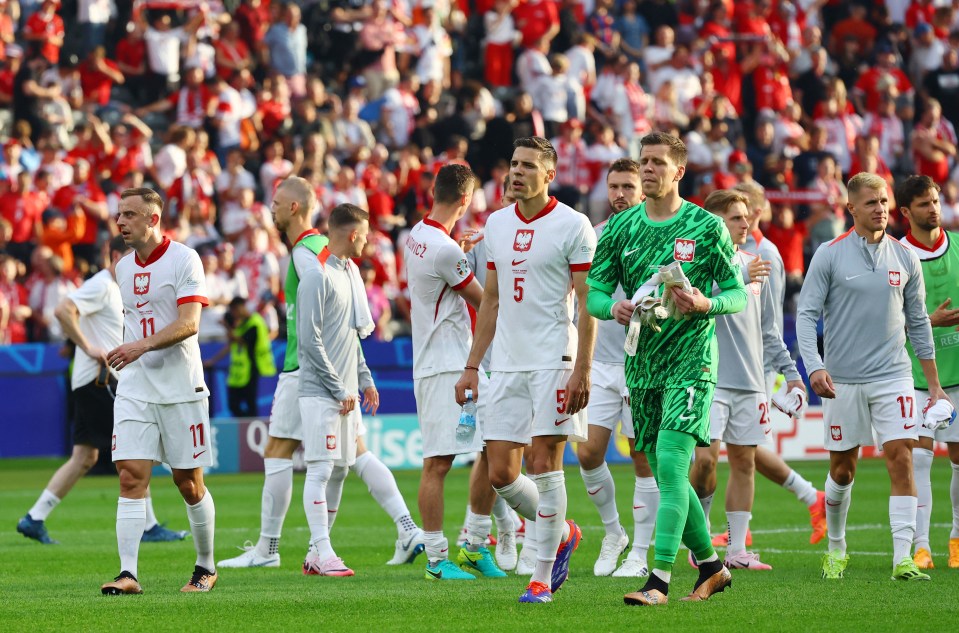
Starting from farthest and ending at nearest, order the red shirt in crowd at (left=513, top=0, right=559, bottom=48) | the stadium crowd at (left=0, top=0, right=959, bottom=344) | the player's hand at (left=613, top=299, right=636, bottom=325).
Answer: the red shirt in crowd at (left=513, top=0, right=559, bottom=48), the stadium crowd at (left=0, top=0, right=959, bottom=344), the player's hand at (left=613, top=299, right=636, bottom=325)

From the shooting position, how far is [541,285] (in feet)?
29.3

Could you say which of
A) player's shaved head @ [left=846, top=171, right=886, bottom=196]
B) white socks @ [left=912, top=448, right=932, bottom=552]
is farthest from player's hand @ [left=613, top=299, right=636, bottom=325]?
white socks @ [left=912, top=448, right=932, bottom=552]

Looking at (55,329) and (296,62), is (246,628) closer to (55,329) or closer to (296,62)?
(55,329)

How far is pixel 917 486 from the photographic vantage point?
1087 cm

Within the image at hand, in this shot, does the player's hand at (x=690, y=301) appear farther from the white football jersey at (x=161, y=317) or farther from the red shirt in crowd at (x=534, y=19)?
the red shirt in crowd at (x=534, y=19)

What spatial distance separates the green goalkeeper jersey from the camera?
35.3 feet

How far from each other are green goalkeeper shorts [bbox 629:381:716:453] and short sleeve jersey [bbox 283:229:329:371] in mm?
3136

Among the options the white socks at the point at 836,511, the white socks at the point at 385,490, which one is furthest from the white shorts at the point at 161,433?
the white socks at the point at 836,511

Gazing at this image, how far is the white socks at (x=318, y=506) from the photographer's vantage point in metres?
10.7

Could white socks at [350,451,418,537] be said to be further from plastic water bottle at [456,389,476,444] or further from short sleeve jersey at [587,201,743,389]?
short sleeve jersey at [587,201,743,389]

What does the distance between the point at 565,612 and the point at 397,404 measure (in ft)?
44.7

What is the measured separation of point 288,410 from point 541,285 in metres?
2.90

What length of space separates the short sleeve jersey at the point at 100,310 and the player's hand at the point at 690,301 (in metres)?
6.33

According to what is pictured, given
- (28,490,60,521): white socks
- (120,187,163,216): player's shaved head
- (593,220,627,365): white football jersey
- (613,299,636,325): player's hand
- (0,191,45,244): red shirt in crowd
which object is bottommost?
(28,490,60,521): white socks
